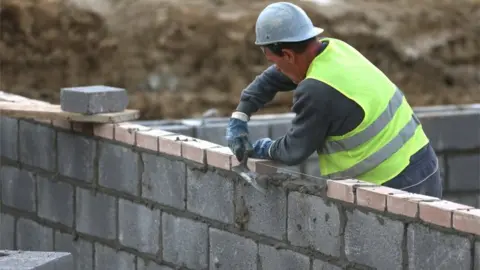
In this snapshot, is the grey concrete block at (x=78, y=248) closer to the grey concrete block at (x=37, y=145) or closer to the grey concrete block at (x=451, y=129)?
the grey concrete block at (x=37, y=145)

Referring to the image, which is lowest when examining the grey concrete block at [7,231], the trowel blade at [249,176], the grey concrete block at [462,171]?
the grey concrete block at [7,231]

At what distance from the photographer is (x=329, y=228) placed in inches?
169

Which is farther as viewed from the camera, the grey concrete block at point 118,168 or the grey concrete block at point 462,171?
the grey concrete block at point 462,171

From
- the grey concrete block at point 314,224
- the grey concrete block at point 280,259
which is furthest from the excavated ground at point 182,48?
the grey concrete block at point 314,224

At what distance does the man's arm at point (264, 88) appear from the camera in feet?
15.8

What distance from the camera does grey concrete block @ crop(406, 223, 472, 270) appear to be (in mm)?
3701

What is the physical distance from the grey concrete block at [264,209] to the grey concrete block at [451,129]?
120 inches

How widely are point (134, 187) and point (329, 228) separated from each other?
4.67 ft

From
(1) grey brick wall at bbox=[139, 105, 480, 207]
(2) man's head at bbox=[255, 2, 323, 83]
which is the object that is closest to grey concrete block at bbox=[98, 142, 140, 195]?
(2) man's head at bbox=[255, 2, 323, 83]

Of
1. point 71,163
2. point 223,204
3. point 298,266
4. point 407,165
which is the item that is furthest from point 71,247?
point 407,165

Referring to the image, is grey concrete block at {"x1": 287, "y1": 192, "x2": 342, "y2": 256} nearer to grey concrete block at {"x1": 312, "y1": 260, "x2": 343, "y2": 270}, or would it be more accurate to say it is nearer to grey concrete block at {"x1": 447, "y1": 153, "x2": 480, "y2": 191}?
grey concrete block at {"x1": 312, "y1": 260, "x2": 343, "y2": 270}

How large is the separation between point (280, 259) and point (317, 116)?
28.7 inches

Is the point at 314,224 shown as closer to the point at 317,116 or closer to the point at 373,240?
the point at 373,240

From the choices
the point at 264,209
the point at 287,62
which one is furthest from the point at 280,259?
the point at 287,62
